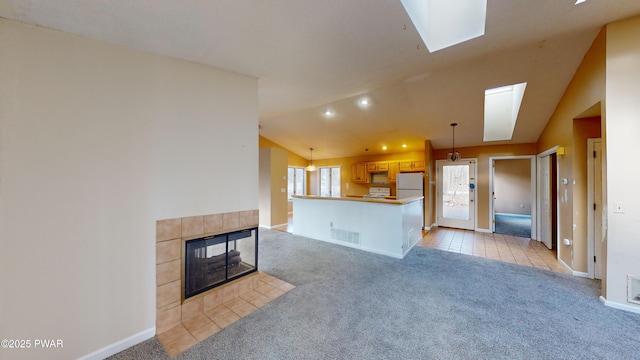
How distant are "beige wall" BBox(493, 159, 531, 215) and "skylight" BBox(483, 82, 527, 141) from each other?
400cm

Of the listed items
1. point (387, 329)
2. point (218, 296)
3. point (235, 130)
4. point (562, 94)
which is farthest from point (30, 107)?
point (562, 94)

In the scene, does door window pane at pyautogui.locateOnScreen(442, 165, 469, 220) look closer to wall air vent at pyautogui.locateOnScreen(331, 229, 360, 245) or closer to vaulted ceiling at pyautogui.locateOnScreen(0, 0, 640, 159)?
vaulted ceiling at pyautogui.locateOnScreen(0, 0, 640, 159)

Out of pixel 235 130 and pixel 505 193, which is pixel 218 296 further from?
pixel 505 193

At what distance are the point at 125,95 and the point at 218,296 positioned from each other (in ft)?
7.13

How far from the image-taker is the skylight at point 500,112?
452cm

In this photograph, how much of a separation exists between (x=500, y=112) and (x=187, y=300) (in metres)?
6.63

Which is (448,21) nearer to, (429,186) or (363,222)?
(363,222)

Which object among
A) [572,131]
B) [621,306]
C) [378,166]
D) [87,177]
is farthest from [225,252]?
[378,166]

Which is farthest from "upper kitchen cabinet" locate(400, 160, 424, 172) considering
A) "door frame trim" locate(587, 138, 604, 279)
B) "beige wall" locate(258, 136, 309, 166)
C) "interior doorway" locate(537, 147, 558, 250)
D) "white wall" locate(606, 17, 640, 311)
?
"white wall" locate(606, 17, 640, 311)

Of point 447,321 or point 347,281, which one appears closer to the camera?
point 447,321

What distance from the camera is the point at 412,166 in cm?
659

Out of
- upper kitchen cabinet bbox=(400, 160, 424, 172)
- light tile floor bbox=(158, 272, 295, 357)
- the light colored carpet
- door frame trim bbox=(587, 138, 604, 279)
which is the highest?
upper kitchen cabinet bbox=(400, 160, 424, 172)

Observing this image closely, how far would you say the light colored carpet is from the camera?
1.76 metres

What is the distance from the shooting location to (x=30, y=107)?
150cm
